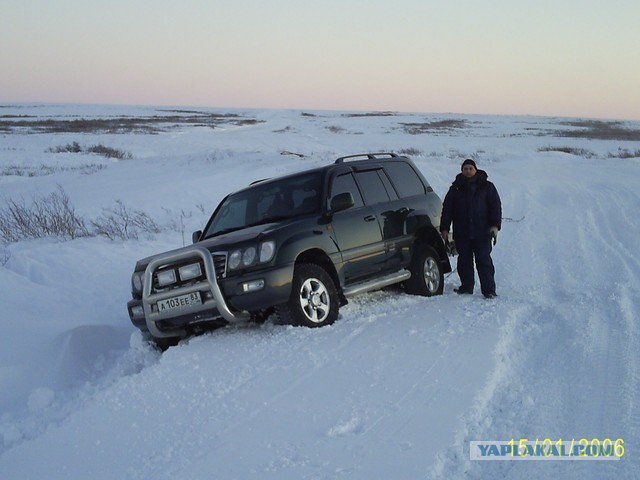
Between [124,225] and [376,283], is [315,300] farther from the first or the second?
[124,225]

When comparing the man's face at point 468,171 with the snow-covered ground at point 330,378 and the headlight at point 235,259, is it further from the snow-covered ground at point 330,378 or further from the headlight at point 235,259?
the headlight at point 235,259

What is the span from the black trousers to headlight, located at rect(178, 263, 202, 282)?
140 inches

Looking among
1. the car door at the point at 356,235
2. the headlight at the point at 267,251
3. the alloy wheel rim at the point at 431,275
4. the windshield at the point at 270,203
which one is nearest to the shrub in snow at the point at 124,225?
the windshield at the point at 270,203

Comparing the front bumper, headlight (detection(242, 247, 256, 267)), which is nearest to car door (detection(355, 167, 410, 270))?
the front bumper

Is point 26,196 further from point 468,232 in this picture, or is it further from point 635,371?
point 635,371

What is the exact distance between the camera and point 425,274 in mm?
8234

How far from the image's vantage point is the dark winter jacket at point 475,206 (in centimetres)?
806

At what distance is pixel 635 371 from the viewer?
4988 mm

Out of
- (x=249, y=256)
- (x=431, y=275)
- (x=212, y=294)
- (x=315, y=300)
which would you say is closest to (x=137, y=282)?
(x=212, y=294)

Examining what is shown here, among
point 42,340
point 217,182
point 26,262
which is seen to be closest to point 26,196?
point 217,182

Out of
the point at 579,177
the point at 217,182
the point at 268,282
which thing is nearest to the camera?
the point at 268,282

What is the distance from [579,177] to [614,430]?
1795 cm

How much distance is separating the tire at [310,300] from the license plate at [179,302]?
805mm

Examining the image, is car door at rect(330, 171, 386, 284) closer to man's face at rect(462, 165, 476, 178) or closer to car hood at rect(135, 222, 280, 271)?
car hood at rect(135, 222, 280, 271)
